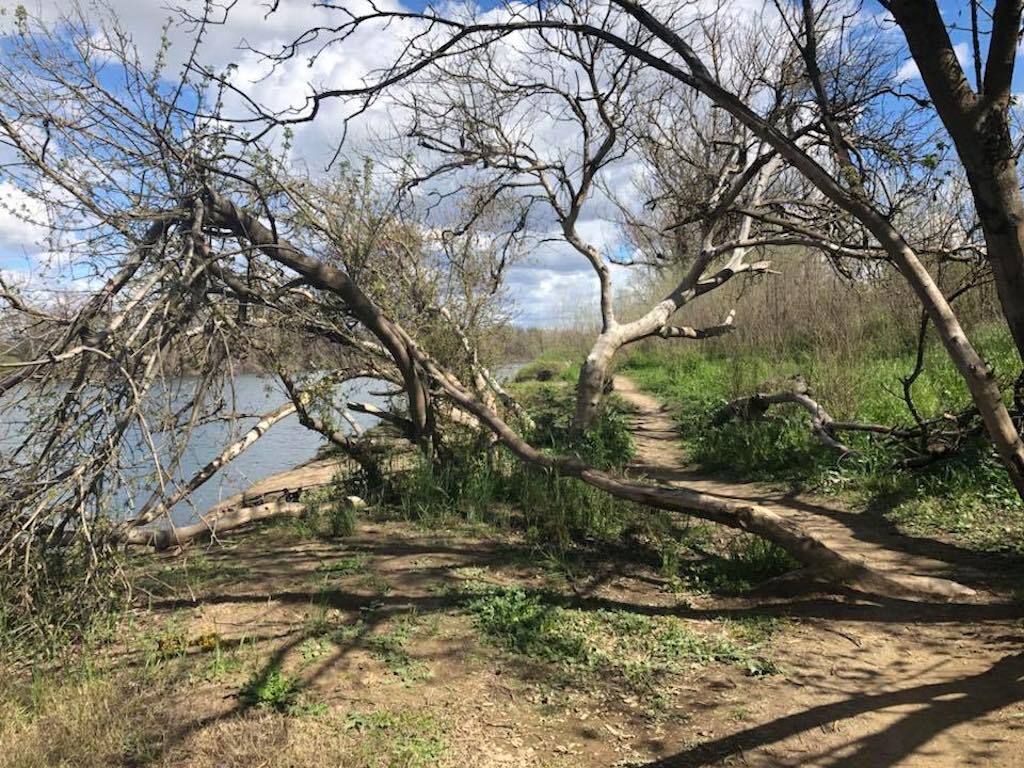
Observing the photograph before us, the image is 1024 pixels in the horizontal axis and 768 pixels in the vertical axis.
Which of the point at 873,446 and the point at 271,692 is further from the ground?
the point at 873,446

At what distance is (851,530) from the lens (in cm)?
598

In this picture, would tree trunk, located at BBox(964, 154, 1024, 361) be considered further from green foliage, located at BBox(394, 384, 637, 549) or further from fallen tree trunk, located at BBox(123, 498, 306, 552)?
fallen tree trunk, located at BBox(123, 498, 306, 552)

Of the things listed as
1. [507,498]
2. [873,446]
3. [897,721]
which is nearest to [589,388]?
[507,498]

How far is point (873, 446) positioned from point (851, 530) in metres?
1.92

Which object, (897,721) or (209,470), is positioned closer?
(897,721)

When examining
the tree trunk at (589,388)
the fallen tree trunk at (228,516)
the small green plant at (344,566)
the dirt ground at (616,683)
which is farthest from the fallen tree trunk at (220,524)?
the tree trunk at (589,388)

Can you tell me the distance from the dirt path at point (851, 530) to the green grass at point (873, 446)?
0.20 meters

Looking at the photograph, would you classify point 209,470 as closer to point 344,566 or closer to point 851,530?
point 344,566

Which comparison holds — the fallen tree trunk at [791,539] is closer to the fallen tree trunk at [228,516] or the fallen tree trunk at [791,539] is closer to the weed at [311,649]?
the weed at [311,649]

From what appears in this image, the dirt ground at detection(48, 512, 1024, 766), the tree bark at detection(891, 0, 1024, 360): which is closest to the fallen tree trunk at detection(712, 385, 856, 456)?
the dirt ground at detection(48, 512, 1024, 766)

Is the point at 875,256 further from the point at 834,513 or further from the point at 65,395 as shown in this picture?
the point at 65,395

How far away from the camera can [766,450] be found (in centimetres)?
834

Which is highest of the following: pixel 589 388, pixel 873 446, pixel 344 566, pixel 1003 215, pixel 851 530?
pixel 1003 215

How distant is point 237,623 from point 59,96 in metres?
3.29
